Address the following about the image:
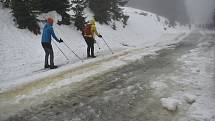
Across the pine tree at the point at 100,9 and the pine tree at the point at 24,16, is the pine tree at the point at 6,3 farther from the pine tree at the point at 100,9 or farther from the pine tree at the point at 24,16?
the pine tree at the point at 100,9

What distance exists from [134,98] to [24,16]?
9768 millimetres

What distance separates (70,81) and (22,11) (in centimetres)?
747

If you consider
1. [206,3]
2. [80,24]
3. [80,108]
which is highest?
[206,3]

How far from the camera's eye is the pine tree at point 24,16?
14320 millimetres

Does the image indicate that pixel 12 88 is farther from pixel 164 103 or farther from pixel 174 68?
pixel 174 68

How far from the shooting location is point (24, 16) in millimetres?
14680

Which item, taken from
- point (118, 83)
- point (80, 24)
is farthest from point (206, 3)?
point (118, 83)

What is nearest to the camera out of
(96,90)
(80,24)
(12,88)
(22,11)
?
(96,90)

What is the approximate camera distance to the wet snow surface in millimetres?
5629

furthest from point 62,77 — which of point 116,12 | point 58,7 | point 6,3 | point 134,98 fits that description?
point 116,12

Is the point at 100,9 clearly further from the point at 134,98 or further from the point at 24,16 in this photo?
the point at 134,98

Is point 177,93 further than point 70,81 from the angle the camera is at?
No

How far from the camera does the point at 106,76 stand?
9.09m

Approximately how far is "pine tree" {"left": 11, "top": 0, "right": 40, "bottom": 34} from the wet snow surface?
6.69 m
